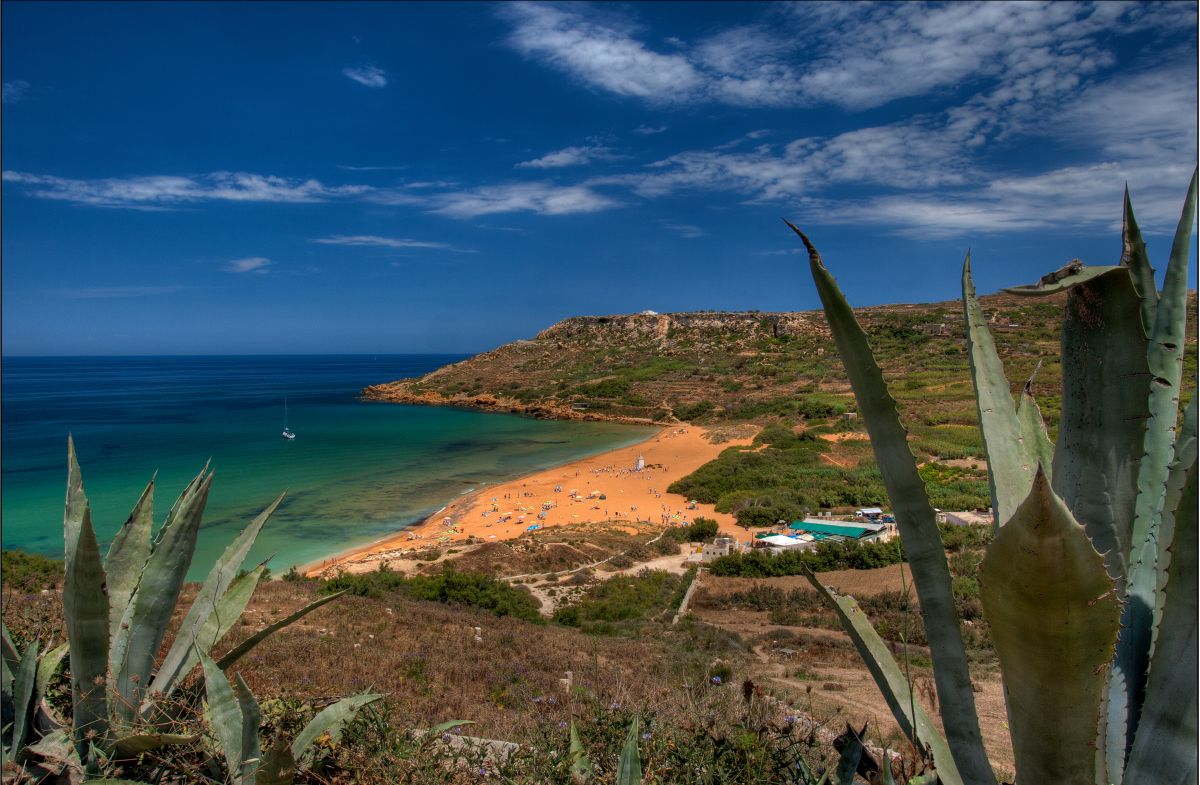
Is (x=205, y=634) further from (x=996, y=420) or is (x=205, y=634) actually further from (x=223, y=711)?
(x=996, y=420)

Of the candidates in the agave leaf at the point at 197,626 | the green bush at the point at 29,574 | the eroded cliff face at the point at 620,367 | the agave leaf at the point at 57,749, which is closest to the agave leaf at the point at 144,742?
the agave leaf at the point at 57,749

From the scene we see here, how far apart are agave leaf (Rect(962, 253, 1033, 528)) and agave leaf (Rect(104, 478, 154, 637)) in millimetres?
2549

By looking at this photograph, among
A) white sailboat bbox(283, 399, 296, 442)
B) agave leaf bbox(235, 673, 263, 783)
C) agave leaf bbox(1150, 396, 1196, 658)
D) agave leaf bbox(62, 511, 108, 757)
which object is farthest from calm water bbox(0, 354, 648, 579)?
agave leaf bbox(1150, 396, 1196, 658)

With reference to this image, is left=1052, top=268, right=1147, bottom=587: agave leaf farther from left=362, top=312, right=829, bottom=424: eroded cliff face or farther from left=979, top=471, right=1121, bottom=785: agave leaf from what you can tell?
left=362, top=312, right=829, bottom=424: eroded cliff face

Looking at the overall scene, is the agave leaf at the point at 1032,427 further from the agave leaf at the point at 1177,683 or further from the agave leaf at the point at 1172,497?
the agave leaf at the point at 1177,683

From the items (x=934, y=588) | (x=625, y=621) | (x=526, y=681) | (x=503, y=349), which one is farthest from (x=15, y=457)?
(x=503, y=349)

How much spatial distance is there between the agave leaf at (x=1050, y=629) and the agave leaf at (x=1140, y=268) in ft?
1.97

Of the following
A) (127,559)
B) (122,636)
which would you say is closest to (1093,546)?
(122,636)

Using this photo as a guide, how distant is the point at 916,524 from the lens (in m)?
1.23

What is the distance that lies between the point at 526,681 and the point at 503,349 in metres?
75.6

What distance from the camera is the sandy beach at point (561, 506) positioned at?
1700cm

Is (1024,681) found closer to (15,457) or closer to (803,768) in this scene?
(803,768)

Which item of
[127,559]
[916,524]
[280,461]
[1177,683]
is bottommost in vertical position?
[280,461]

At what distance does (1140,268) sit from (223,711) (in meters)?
2.56
